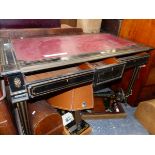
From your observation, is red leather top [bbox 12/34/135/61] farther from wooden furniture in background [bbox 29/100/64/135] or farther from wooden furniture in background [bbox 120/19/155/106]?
wooden furniture in background [bbox 29/100/64/135]

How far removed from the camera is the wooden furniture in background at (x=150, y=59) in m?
1.79

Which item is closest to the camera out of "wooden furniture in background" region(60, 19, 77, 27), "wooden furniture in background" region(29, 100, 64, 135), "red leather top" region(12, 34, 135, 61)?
"red leather top" region(12, 34, 135, 61)

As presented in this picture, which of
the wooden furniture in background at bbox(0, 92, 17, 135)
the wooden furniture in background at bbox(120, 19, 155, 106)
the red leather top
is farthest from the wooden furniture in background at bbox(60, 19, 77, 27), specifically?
the wooden furniture in background at bbox(0, 92, 17, 135)

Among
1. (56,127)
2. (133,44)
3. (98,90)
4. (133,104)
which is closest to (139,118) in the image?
(133,104)

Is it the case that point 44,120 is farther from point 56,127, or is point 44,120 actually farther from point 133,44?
point 133,44

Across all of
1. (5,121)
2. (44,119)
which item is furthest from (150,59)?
(5,121)

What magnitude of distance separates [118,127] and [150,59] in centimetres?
83

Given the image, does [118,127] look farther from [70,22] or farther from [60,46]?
[70,22]

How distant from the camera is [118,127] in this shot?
1.86 m

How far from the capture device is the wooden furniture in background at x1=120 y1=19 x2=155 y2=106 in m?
1.79

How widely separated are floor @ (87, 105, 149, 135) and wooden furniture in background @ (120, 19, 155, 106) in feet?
1.02

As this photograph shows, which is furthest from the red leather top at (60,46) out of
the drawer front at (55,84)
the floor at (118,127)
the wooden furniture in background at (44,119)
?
the floor at (118,127)

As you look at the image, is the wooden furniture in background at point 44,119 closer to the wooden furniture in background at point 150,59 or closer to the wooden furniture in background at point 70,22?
the wooden furniture in background at point 150,59

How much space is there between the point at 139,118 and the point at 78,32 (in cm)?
123
